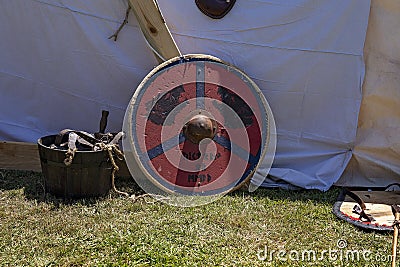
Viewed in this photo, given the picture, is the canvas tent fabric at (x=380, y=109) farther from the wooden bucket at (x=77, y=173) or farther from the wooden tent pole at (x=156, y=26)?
the wooden bucket at (x=77, y=173)

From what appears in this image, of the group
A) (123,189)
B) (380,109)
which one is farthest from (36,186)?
(380,109)

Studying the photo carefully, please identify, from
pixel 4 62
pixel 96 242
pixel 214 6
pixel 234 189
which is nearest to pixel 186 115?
pixel 234 189

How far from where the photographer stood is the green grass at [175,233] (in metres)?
2.40

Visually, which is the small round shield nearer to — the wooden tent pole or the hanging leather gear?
the wooden tent pole

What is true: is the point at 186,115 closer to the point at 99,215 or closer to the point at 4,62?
the point at 99,215

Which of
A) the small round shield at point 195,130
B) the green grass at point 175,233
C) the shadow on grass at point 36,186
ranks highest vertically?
the small round shield at point 195,130

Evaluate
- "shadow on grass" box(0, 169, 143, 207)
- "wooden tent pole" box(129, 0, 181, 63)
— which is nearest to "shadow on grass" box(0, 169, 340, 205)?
"shadow on grass" box(0, 169, 143, 207)

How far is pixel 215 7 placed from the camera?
339 centimetres

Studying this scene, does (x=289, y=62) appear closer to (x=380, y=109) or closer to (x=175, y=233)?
(x=380, y=109)

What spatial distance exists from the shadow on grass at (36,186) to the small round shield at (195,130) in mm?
132

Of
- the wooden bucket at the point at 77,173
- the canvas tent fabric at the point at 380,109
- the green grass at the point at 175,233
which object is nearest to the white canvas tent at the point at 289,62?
the canvas tent fabric at the point at 380,109

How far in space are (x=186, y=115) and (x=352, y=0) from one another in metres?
1.30

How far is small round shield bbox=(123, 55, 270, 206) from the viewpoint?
3.08m

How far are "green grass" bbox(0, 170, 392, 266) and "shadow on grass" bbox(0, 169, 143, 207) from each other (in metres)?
0.01
